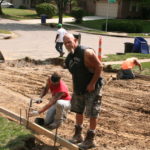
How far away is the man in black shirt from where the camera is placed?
5910mm

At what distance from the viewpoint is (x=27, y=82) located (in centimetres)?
1168

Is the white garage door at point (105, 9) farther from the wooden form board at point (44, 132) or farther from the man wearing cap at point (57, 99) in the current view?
the man wearing cap at point (57, 99)

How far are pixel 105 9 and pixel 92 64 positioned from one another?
4845 centimetres

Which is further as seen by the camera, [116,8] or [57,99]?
[116,8]

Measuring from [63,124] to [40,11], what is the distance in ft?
130

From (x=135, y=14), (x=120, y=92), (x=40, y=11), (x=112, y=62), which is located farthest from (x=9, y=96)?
(x=135, y=14)

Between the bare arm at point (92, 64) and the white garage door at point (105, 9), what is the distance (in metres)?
46.7

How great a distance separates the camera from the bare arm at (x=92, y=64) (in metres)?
5.88

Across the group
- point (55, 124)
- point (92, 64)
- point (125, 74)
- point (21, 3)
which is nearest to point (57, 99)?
point (55, 124)

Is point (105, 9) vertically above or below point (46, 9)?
below

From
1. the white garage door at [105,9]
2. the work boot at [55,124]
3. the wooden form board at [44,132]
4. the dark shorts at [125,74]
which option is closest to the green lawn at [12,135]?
the wooden form board at [44,132]

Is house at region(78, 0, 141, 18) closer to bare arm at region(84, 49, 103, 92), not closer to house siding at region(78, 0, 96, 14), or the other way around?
house siding at region(78, 0, 96, 14)

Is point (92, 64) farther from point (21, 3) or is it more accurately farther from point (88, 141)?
point (21, 3)

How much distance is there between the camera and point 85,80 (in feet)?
20.0
